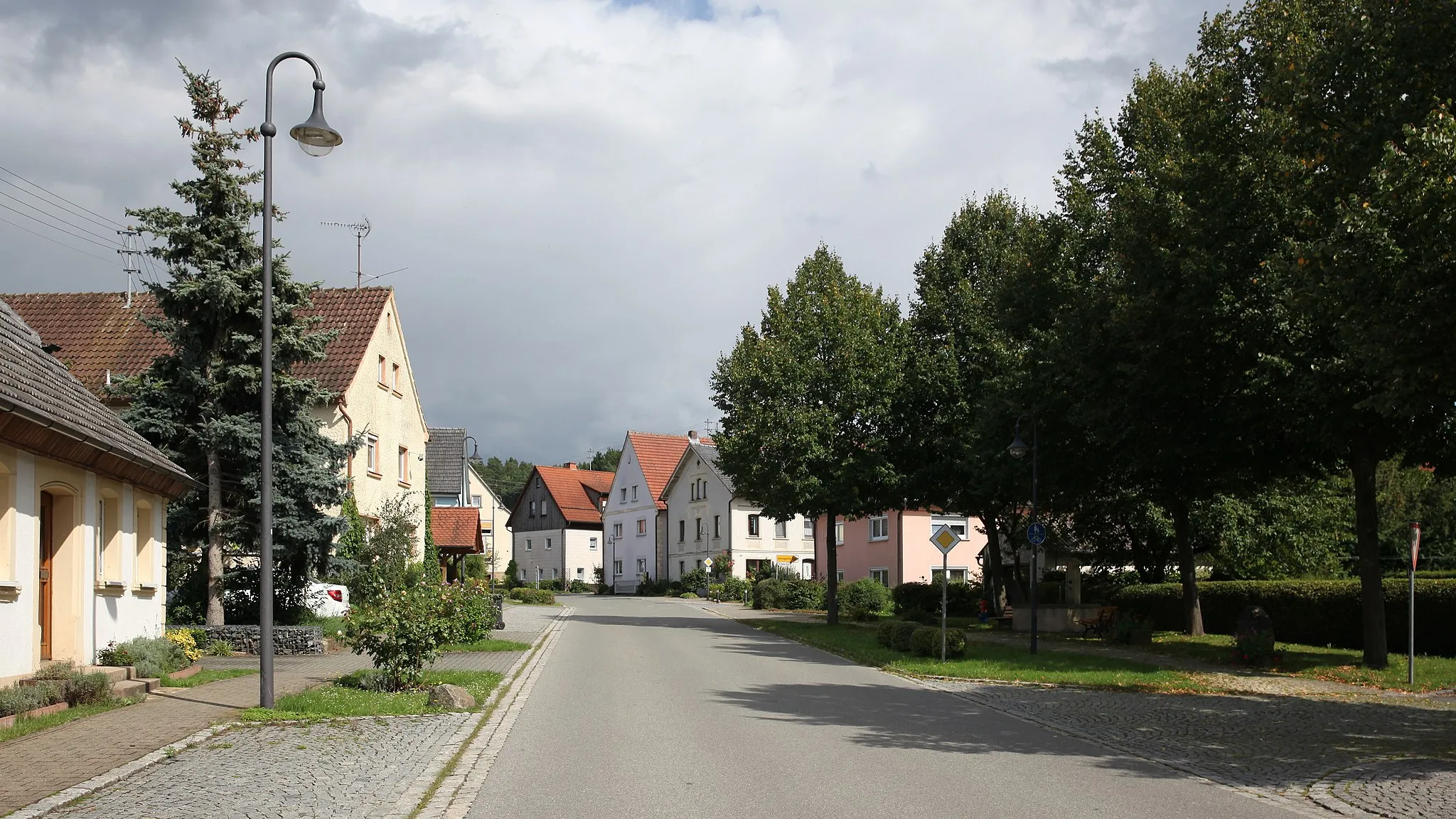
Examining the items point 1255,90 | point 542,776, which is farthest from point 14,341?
point 1255,90

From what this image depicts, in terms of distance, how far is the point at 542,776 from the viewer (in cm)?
968

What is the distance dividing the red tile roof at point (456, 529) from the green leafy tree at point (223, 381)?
21.8 meters

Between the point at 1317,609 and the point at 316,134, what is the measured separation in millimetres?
23514

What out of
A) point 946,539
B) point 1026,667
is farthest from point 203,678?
point 1026,667

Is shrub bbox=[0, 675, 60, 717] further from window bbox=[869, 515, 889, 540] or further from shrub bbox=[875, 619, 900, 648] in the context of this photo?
window bbox=[869, 515, 889, 540]

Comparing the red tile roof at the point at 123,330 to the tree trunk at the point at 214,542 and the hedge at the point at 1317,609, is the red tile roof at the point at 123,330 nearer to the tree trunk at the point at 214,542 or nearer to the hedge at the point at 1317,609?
the tree trunk at the point at 214,542

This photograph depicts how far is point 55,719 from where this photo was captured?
12.6 meters

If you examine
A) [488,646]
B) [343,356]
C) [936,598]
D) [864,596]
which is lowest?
[864,596]

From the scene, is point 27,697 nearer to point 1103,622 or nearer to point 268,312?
point 268,312

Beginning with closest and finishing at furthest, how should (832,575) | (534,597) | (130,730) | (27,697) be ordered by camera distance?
(130,730)
(27,697)
(832,575)
(534,597)

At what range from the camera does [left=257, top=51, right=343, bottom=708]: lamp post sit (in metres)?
13.4

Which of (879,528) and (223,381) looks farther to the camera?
(879,528)

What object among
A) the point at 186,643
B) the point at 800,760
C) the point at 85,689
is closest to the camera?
the point at 800,760

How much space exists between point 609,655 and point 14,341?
12115 mm
